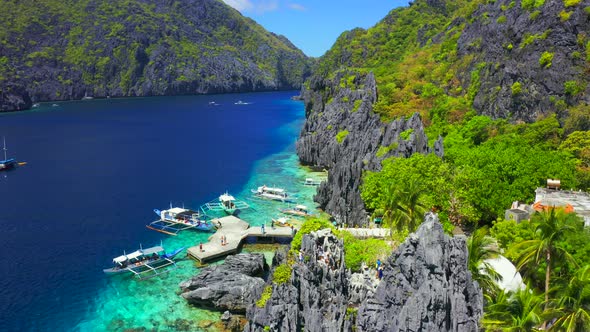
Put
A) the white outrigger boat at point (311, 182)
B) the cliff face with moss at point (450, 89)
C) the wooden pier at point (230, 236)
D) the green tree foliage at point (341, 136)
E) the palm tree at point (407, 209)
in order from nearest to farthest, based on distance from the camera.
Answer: the palm tree at point (407, 209) < the wooden pier at point (230, 236) < the cliff face with moss at point (450, 89) < the white outrigger boat at point (311, 182) < the green tree foliage at point (341, 136)

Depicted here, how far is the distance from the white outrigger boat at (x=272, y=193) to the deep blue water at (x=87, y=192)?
5164 mm

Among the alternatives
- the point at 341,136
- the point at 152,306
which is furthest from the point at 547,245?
the point at 341,136

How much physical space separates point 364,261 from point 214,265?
21445 millimetres

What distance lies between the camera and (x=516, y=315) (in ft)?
82.0

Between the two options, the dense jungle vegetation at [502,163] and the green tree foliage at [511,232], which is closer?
the dense jungle vegetation at [502,163]

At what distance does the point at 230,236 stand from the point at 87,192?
128ft

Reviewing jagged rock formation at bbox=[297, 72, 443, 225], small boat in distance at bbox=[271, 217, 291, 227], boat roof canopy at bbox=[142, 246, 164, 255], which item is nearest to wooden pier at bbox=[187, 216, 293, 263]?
small boat in distance at bbox=[271, 217, 291, 227]

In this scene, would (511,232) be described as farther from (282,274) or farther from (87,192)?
(87,192)

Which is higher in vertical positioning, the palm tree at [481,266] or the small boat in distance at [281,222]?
the palm tree at [481,266]

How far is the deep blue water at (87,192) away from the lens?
48125mm

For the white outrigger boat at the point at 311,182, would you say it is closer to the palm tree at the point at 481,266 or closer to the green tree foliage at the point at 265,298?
the green tree foliage at the point at 265,298

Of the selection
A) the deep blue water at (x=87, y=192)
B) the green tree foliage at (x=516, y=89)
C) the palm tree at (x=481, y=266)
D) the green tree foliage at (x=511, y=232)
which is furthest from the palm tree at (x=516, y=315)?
the green tree foliage at (x=516, y=89)

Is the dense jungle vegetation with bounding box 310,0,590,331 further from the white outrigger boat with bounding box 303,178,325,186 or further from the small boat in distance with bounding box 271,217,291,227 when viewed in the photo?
the white outrigger boat with bounding box 303,178,325,186

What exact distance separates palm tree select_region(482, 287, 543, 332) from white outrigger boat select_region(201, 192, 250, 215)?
164 ft
